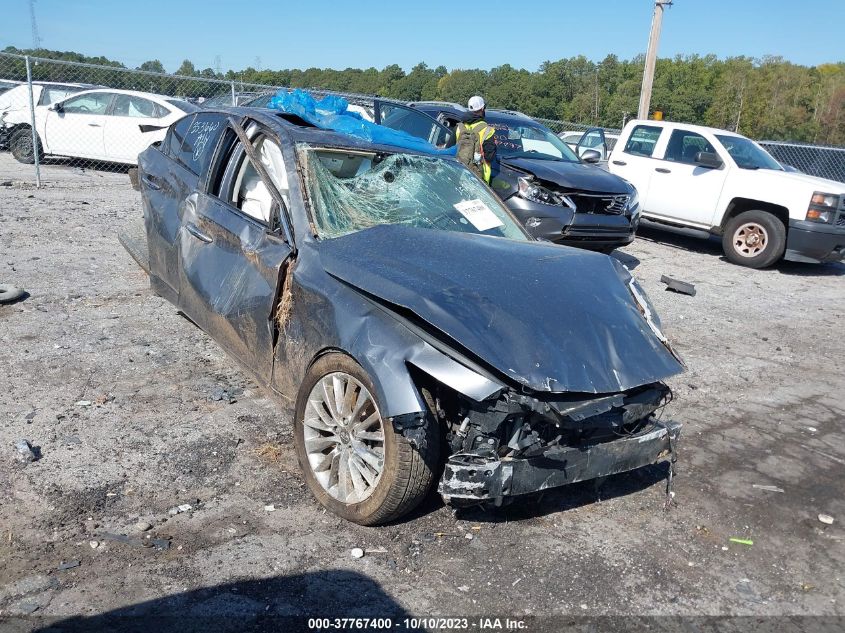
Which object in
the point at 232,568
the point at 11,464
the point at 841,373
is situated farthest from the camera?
the point at 841,373

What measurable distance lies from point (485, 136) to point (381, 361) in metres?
6.02

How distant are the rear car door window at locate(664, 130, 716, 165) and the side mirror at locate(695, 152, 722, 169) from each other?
0.42m

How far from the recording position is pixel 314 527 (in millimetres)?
3475

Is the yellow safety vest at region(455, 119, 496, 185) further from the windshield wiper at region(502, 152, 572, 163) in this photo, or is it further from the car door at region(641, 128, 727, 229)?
the car door at region(641, 128, 727, 229)

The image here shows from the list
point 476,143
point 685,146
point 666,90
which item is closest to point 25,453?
point 476,143

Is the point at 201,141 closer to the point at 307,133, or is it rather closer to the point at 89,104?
the point at 307,133

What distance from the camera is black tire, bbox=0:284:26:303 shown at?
601 centimetres

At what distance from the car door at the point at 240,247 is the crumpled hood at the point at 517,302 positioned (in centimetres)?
46

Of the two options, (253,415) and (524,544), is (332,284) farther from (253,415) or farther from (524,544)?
(524,544)

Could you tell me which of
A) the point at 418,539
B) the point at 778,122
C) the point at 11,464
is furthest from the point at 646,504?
the point at 778,122

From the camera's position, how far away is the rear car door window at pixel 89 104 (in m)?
14.1

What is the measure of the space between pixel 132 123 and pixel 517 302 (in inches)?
504

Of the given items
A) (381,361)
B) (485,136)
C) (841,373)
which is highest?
(485,136)

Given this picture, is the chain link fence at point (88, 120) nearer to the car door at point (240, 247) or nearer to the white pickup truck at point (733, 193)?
the white pickup truck at point (733, 193)
